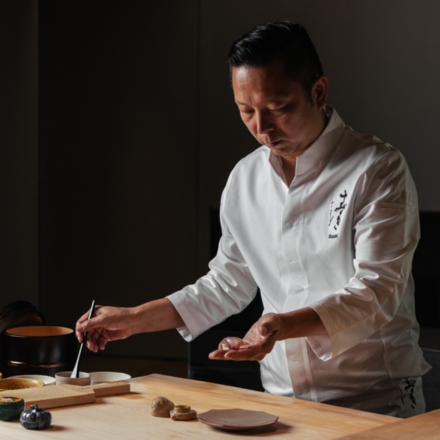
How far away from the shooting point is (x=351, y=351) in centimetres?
151

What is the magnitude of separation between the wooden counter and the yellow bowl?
0.15 m

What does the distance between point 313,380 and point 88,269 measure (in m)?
3.39

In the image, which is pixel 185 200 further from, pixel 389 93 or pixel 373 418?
pixel 373 418

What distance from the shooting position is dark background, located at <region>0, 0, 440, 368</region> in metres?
3.92

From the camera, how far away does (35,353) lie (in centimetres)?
156

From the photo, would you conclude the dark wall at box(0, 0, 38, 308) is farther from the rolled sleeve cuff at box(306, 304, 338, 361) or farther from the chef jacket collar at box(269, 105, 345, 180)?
the rolled sleeve cuff at box(306, 304, 338, 361)

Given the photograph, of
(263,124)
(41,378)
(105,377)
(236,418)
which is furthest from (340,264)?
(41,378)

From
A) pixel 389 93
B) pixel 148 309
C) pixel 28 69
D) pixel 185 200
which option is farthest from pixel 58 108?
pixel 148 309

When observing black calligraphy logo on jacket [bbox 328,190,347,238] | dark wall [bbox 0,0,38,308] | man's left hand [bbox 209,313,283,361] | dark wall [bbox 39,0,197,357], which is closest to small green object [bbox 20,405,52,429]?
man's left hand [bbox 209,313,283,361]

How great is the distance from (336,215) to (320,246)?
74 mm

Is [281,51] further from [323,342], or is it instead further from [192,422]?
[192,422]

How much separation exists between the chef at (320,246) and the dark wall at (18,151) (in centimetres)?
237

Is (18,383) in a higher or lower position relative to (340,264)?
lower

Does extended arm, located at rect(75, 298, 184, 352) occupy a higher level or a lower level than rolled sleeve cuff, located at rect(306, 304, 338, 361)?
lower
